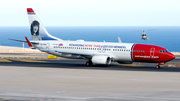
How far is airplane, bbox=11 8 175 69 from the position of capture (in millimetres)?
48594

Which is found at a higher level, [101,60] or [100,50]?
[100,50]

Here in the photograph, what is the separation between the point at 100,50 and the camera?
51.8 meters

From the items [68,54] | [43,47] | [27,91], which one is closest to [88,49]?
[68,54]

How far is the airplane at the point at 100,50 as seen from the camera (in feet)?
159

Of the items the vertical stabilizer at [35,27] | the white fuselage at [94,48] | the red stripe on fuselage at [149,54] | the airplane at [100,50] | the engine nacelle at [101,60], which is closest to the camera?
the red stripe on fuselage at [149,54]

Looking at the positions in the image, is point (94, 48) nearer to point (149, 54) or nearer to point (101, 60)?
point (101, 60)

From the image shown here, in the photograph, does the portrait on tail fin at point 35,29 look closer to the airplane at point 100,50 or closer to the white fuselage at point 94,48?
the airplane at point 100,50

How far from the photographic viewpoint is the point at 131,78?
36.8 meters

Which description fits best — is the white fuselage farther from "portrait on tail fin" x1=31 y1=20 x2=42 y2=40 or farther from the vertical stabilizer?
"portrait on tail fin" x1=31 y1=20 x2=42 y2=40

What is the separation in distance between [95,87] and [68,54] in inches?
956

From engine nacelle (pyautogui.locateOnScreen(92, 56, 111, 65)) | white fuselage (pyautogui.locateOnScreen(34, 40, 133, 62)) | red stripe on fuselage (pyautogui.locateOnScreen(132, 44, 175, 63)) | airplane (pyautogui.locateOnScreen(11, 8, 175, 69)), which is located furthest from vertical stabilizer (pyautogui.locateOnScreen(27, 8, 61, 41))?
red stripe on fuselage (pyautogui.locateOnScreen(132, 44, 175, 63))

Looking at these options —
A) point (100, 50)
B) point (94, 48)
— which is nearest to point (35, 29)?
point (94, 48)

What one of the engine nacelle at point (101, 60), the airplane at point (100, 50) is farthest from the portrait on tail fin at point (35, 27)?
the engine nacelle at point (101, 60)

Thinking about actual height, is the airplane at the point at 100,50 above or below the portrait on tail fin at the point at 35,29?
below
